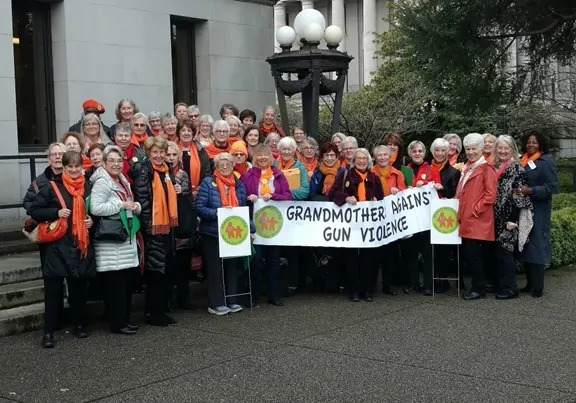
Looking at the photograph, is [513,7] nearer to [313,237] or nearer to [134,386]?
[313,237]

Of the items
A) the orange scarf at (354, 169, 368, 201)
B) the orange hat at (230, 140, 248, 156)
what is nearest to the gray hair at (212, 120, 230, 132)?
the orange hat at (230, 140, 248, 156)

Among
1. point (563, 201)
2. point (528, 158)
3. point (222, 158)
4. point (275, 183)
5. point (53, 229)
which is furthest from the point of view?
point (563, 201)

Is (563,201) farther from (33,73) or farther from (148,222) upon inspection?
(148,222)

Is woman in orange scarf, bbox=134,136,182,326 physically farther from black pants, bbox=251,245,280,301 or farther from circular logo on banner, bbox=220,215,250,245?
black pants, bbox=251,245,280,301

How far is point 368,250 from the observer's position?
32.3 ft

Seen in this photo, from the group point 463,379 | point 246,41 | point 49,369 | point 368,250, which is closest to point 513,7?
point 246,41

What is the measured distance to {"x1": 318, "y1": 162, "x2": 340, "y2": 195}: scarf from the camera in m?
10.1

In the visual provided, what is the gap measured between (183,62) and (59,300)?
31.1ft

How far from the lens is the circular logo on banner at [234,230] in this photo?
896 cm

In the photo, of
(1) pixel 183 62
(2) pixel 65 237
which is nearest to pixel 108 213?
(2) pixel 65 237

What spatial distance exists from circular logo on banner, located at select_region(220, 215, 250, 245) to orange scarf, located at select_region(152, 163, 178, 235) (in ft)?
2.22

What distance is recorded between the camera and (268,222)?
962 cm

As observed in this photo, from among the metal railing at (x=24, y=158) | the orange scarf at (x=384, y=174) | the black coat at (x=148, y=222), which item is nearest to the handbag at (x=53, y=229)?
the black coat at (x=148, y=222)

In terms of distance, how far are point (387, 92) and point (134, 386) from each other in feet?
77.8
